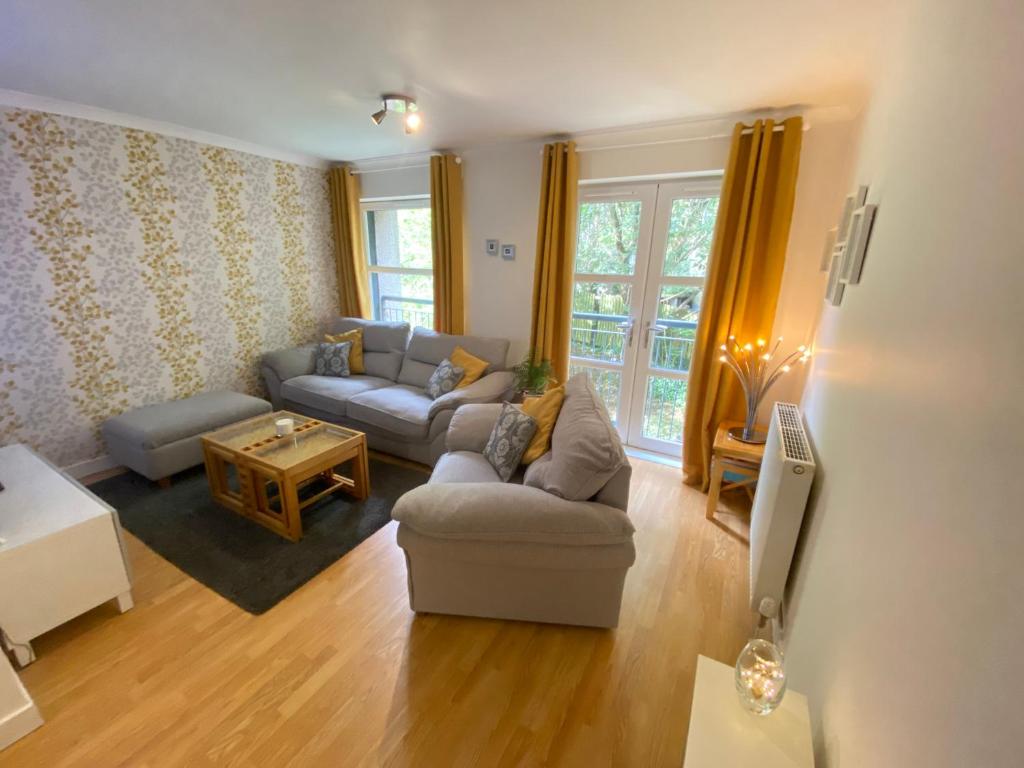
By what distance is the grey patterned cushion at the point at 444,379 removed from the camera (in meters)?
3.23

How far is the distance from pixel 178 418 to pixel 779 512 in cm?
351

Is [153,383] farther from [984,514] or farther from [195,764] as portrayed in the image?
[984,514]

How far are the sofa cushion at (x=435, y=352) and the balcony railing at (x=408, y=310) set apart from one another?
591 millimetres

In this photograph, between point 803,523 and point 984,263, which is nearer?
point 984,263

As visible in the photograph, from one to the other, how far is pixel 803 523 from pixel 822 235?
5.92 ft

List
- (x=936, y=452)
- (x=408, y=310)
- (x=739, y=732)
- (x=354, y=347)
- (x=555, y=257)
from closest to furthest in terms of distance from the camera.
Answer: (x=936, y=452)
(x=739, y=732)
(x=555, y=257)
(x=354, y=347)
(x=408, y=310)

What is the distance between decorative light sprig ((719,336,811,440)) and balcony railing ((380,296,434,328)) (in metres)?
2.79

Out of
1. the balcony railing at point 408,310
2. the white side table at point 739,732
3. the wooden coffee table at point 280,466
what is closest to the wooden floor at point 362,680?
the wooden coffee table at point 280,466

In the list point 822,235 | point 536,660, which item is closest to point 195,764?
point 536,660

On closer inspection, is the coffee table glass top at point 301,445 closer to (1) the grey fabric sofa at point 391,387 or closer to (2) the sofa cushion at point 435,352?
(1) the grey fabric sofa at point 391,387

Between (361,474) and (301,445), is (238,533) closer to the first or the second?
(301,445)

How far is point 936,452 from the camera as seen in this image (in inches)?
27.4

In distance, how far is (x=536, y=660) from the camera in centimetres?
164

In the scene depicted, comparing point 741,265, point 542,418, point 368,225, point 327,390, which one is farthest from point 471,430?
point 368,225
